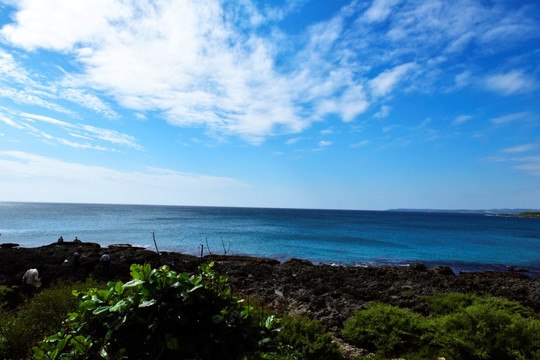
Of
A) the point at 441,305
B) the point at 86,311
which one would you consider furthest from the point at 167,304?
the point at 441,305

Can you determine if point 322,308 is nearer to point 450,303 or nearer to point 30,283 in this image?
point 450,303

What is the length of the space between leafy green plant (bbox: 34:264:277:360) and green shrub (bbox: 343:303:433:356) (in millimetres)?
6640

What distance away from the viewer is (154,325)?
214cm

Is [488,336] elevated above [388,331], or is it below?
above

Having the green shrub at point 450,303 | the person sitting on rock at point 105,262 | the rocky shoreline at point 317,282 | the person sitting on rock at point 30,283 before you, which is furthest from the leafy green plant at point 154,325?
the person sitting on rock at point 105,262

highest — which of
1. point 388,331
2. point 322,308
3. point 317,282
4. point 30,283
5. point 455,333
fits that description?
point 455,333

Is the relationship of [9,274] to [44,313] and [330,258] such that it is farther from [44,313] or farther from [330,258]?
[330,258]

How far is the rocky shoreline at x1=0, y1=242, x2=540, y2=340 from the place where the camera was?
44.1 ft

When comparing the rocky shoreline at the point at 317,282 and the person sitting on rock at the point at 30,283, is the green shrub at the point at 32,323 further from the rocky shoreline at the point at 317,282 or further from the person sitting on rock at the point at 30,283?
the person sitting on rock at the point at 30,283

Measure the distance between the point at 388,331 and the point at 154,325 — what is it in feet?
24.9

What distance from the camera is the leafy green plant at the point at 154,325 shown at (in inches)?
84.0

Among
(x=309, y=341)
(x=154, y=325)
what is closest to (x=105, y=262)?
(x=309, y=341)

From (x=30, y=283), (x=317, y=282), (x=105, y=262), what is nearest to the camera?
(x=30, y=283)

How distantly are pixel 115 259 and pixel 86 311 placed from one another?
75.9 ft
